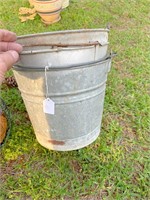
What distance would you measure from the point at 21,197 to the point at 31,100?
2.15 ft

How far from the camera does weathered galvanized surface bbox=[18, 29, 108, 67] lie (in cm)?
121

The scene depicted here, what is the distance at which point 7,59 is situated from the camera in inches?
44.1

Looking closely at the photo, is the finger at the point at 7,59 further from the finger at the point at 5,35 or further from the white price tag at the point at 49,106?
the white price tag at the point at 49,106

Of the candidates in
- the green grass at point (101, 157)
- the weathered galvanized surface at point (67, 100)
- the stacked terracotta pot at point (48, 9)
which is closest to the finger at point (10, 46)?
the weathered galvanized surface at point (67, 100)

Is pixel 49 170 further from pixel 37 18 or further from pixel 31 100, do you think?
pixel 37 18

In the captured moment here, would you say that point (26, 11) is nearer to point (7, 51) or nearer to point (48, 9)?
point (48, 9)

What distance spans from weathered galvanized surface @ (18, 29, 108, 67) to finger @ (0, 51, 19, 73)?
79 millimetres

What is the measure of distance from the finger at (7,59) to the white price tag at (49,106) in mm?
299

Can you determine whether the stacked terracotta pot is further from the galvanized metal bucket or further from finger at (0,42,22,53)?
finger at (0,42,22,53)

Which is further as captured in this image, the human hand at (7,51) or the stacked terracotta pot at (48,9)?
the stacked terracotta pot at (48,9)

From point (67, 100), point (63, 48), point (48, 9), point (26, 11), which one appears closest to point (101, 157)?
point (67, 100)

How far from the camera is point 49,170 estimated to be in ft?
5.98

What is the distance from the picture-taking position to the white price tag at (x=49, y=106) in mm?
1359

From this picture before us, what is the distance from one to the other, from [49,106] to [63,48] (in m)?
0.33
